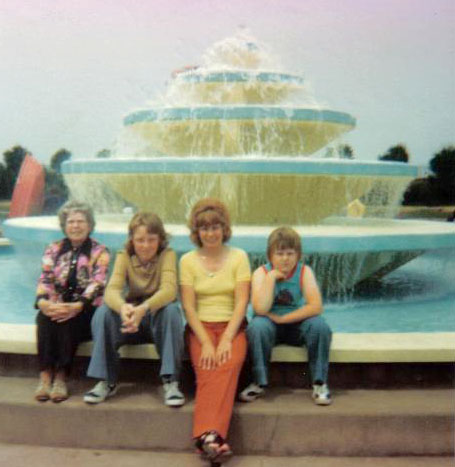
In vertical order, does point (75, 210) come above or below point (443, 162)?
below

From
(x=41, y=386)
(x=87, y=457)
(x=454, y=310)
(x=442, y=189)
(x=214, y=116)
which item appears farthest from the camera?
(x=442, y=189)

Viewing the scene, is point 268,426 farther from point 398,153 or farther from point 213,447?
point 398,153

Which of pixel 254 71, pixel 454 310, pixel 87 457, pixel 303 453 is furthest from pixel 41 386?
pixel 254 71

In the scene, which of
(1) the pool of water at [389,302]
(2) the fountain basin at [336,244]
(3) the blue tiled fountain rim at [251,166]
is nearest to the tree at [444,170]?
(1) the pool of water at [389,302]

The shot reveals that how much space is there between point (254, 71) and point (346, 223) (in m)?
1.81

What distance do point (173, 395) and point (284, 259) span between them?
29.6 inches

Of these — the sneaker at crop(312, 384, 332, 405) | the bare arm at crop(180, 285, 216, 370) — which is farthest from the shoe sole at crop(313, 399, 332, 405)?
the bare arm at crop(180, 285, 216, 370)

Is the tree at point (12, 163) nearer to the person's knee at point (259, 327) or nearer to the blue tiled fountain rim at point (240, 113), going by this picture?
the blue tiled fountain rim at point (240, 113)

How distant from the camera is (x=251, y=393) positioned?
2.98 m

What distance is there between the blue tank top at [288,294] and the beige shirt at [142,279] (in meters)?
0.43

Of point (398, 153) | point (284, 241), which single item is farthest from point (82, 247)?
point (398, 153)

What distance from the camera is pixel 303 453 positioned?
2.86m

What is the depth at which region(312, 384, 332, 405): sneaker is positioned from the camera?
2895mm

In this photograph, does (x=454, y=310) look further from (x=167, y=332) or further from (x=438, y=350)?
(x=167, y=332)
